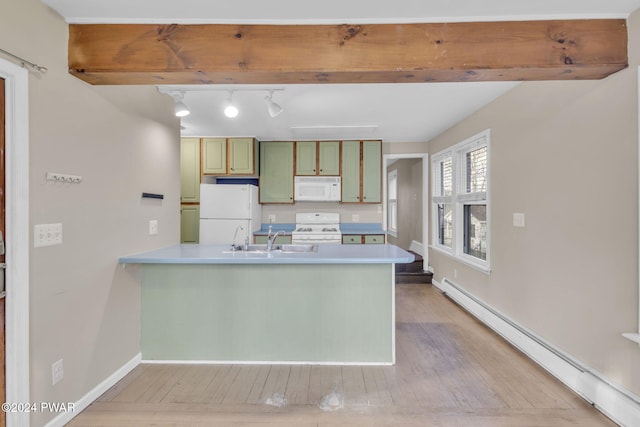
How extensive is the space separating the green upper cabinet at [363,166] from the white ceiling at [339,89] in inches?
7.5

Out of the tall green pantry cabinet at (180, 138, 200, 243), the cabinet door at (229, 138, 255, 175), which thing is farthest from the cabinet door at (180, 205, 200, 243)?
the cabinet door at (229, 138, 255, 175)

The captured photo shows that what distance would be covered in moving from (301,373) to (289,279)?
69 centimetres

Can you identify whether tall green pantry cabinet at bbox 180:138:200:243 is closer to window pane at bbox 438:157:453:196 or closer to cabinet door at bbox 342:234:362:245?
cabinet door at bbox 342:234:362:245

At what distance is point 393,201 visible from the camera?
740cm

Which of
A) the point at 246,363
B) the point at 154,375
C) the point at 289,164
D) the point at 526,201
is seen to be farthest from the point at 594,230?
the point at 289,164

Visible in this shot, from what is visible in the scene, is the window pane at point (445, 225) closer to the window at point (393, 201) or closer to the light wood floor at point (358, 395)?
the window at point (393, 201)

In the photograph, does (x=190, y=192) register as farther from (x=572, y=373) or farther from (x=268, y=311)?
(x=572, y=373)

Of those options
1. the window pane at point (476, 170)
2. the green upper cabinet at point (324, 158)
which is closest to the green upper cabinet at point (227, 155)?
the green upper cabinet at point (324, 158)

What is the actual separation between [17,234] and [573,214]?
3244mm

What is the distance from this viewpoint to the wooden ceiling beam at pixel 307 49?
5.82ft

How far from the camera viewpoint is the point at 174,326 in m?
2.47

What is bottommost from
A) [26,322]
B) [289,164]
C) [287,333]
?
[287,333]

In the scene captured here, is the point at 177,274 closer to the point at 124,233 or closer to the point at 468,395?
the point at 124,233

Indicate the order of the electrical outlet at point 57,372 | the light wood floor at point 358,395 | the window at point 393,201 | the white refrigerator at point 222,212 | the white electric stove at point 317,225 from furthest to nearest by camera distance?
1. the window at point 393,201
2. the white electric stove at point 317,225
3. the white refrigerator at point 222,212
4. the light wood floor at point 358,395
5. the electrical outlet at point 57,372
